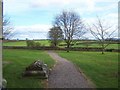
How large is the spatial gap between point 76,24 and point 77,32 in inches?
79.8

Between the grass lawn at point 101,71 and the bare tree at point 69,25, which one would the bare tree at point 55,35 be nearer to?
the bare tree at point 69,25

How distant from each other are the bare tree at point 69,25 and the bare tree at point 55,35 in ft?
3.23

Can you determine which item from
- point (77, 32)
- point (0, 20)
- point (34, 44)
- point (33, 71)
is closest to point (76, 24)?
point (77, 32)

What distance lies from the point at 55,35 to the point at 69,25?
195 inches

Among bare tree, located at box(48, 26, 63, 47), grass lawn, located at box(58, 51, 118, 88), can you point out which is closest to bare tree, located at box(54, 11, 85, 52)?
bare tree, located at box(48, 26, 63, 47)

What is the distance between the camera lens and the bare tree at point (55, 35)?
64.2 meters

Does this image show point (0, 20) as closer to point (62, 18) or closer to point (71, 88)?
point (71, 88)

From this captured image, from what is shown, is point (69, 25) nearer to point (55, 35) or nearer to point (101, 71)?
point (55, 35)

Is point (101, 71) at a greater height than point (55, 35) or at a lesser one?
lesser

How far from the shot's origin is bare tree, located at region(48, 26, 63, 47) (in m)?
64.2

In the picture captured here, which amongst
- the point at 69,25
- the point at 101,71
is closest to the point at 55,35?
the point at 69,25

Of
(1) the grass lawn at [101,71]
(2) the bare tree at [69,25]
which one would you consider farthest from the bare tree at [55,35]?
(1) the grass lawn at [101,71]

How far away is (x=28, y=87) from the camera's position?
12961 mm

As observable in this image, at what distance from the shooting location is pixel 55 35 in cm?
6594
